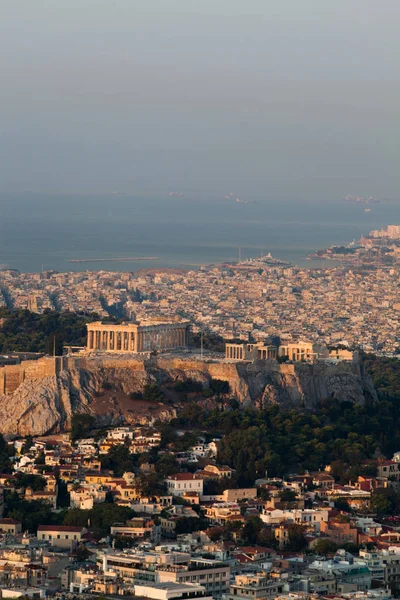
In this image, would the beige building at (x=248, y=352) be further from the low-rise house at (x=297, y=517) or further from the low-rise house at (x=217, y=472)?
the low-rise house at (x=297, y=517)

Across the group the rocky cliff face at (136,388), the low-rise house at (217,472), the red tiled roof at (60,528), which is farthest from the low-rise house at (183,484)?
the rocky cliff face at (136,388)

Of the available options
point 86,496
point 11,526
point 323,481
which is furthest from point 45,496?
point 323,481

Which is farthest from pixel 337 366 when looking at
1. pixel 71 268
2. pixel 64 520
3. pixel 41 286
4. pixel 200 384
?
pixel 71 268

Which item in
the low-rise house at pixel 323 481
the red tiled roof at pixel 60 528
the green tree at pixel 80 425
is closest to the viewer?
the red tiled roof at pixel 60 528

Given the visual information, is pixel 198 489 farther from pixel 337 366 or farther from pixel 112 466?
pixel 337 366

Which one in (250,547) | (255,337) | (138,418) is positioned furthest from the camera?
(255,337)
